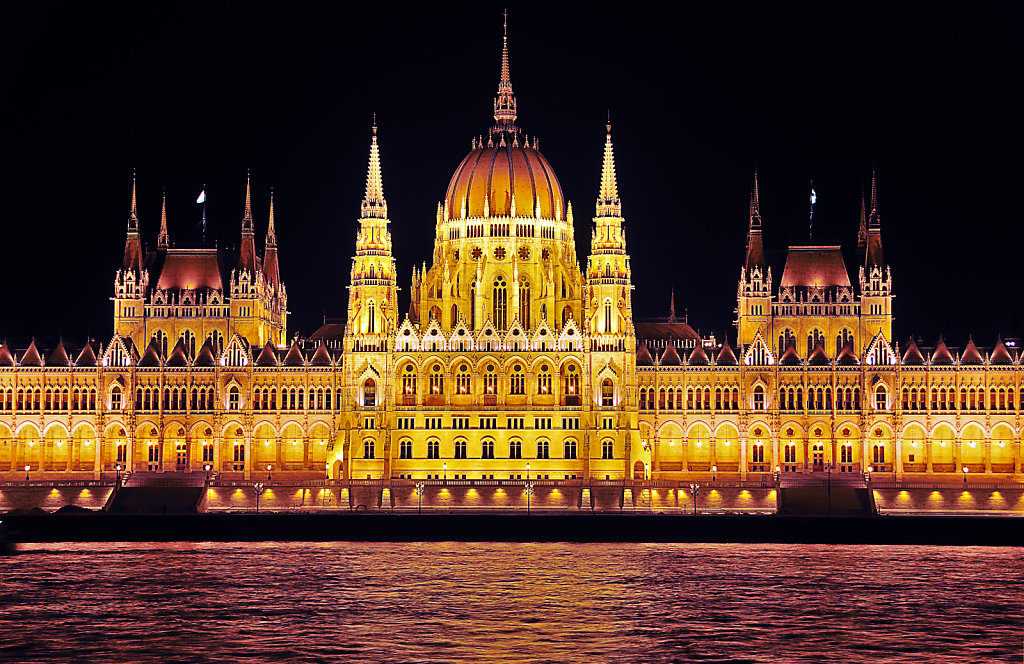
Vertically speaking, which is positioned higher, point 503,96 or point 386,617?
point 503,96

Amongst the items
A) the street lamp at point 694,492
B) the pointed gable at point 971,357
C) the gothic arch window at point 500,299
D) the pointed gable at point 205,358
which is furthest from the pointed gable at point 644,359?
the pointed gable at point 205,358

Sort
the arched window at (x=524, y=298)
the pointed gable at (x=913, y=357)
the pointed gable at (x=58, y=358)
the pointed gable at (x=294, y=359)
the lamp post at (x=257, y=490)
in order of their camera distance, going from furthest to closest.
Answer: the arched window at (x=524, y=298), the pointed gable at (x=58, y=358), the pointed gable at (x=294, y=359), the pointed gable at (x=913, y=357), the lamp post at (x=257, y=490)

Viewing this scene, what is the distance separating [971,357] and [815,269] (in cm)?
2007

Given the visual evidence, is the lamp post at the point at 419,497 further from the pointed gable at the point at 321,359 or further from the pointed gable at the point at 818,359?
the pointed gable at the point at 818,359

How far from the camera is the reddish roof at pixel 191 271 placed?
553 feet

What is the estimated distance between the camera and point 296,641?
86125 millimetres

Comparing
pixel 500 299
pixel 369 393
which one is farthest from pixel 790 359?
pixel 369 393

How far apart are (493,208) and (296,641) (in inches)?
3000

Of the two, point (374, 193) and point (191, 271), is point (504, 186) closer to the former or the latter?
point (374, 193)

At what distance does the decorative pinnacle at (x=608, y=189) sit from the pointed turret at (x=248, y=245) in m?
33.9

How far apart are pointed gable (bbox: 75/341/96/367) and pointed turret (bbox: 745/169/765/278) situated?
55.5 m

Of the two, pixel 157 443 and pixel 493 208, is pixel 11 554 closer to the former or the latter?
pixel 157 443

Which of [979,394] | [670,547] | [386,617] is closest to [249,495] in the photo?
[670,547]

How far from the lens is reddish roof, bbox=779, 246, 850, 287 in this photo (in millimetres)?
165375
